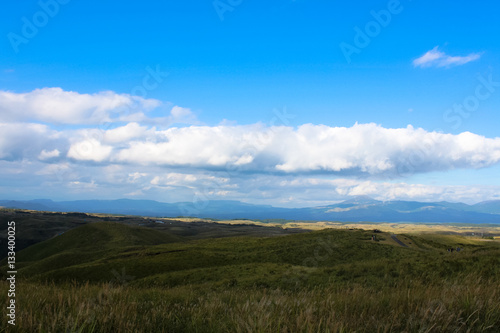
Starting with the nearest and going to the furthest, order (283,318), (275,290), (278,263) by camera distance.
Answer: (283,318)
(275,290)
(278,263)

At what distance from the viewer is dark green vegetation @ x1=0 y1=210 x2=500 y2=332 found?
185 inches

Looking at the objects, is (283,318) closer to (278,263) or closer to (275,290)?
(275,290)

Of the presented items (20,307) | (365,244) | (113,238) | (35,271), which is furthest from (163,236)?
(20,307)

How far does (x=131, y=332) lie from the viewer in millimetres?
4375

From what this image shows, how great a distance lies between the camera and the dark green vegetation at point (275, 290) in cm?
469

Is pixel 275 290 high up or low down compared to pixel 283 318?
down

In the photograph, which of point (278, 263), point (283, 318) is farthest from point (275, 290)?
point (278, 263)

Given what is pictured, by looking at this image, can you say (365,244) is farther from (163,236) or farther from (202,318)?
(163,236)

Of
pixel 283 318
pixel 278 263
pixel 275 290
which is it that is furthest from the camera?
pixel 278 263

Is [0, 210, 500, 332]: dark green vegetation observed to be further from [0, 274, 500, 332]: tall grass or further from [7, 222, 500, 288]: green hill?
[7, 222, 500, 288]: green hill

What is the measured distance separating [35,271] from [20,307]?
8033 cm

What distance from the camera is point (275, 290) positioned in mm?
10609

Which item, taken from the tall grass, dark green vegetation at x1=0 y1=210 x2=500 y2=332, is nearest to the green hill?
dark green vegetation at x1=0 y1=210 x2=500 y2=332

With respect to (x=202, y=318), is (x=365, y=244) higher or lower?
lower
